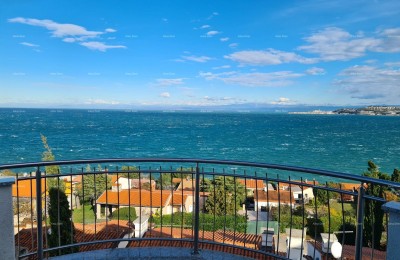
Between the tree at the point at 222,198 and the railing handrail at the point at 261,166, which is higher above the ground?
the railing handrail at the point at 261,166

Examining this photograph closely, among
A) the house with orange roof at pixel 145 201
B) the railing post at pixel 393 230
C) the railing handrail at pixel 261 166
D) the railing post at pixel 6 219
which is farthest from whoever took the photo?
the house with orange roof at pixel 145 201

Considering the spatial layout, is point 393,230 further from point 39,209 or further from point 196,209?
point 39,209

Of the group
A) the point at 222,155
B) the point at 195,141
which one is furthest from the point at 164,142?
the point at 222,155

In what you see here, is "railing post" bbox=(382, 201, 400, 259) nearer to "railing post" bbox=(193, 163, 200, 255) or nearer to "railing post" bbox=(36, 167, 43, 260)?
"railing post" bbox=(193, 163, 200, 255)

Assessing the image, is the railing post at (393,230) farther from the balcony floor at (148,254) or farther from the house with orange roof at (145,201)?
the house with orange roof at (145,201)

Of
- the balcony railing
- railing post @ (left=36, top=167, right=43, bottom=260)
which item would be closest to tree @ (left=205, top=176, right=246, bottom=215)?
the balcony railing

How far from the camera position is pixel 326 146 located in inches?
3538

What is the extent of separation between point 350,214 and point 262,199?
930 cm

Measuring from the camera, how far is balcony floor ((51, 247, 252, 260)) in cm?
383

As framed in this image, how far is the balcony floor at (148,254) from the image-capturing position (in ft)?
12.6

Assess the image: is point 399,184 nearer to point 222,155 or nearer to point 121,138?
point 222,155

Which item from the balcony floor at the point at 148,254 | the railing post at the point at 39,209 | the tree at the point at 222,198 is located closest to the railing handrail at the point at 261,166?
the railing post at the point at 39,209

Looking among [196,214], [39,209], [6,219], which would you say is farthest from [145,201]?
[6,219]

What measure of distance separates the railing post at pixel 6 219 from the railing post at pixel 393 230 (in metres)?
3.33
